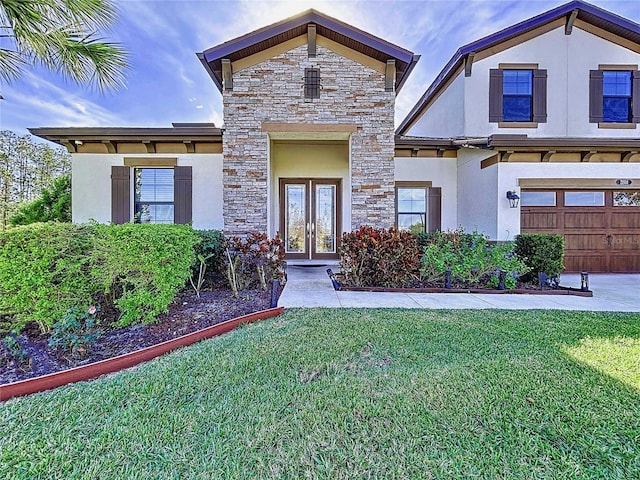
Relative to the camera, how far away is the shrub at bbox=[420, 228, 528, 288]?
707 centimetres

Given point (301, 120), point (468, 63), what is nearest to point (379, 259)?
point (301, 120)

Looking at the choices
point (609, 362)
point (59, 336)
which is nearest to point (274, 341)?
point (59, 336)

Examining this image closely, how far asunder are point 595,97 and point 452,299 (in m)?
8.91

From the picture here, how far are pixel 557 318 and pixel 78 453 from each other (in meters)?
5.73

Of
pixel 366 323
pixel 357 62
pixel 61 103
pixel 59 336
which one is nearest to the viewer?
pixel 59 336

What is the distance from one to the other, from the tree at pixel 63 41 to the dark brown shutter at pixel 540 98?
1091cm

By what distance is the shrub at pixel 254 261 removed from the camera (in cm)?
662

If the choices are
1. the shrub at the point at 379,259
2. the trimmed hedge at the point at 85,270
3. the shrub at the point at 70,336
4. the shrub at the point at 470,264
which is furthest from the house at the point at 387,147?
the shrub at the point at 70,336

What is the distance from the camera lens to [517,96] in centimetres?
1001

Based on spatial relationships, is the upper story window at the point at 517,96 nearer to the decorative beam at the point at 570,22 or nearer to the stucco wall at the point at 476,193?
the decorative beam at the point at 570,22

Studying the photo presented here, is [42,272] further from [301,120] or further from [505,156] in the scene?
[505,156]

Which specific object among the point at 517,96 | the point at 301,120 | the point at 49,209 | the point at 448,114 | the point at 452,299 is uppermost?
the point at 517,96

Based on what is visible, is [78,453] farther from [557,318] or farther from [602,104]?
[602,104]

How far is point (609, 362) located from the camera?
334cm
